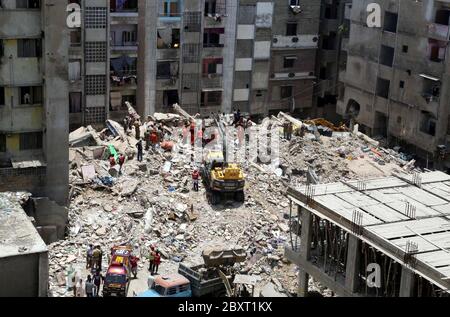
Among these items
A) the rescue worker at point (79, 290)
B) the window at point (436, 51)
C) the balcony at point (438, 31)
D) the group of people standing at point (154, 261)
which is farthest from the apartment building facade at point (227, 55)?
the rescue worker at point (79, 290)

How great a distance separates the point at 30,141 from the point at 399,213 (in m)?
20.2

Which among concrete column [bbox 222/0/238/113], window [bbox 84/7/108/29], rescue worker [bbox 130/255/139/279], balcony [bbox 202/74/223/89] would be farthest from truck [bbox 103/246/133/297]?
concrete column [bbox 222/0/238/113]

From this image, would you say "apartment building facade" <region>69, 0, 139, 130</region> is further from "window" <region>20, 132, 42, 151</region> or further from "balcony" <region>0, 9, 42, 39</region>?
"balcony" <region>0, 9, 42, 39</region>

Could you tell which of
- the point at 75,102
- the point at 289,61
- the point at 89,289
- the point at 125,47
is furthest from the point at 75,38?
the point at 89,289

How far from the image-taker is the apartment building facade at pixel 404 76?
63.2 metres

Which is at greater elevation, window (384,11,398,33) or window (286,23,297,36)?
window (384,11,398,33)

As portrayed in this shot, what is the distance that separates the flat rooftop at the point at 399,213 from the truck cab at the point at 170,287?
20.5 ft

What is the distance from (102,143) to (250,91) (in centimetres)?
Result: 2252

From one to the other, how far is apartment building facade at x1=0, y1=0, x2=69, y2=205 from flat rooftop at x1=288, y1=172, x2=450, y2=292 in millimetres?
13446

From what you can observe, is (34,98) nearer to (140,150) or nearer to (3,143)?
(3,143)

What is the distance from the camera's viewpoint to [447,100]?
62906 mm

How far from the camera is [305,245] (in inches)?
1590

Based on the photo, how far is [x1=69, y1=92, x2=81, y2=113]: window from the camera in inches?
2598
